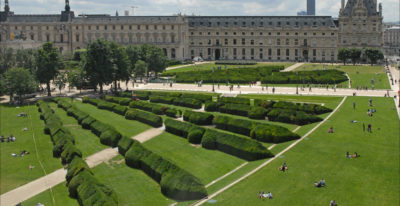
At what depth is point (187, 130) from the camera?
52.8 m

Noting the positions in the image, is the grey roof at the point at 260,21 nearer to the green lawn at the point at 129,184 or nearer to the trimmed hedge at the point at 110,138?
the trimmed hedge at the point at 110,138

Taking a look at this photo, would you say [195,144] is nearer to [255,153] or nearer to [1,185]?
[255,153]

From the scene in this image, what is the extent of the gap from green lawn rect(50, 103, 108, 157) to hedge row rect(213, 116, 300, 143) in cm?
1564

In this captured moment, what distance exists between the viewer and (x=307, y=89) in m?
88.9

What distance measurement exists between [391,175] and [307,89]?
51.2 meters

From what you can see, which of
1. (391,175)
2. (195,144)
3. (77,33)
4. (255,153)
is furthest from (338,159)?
(77,33)

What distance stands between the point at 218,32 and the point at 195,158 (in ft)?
403

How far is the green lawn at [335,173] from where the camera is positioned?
3450cm

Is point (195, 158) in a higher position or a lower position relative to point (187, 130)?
lower

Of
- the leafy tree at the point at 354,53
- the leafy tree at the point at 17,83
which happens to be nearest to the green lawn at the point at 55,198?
the leafy tree at the point at 17,83

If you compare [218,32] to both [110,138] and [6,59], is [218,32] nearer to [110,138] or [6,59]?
[6,59]

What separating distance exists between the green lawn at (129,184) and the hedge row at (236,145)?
30.4 feet

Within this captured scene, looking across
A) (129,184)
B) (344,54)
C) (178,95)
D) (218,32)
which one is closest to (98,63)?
(178,95)

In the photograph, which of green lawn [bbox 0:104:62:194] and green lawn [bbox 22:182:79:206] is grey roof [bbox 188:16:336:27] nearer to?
green lawn [bbox 0:104:62:194]
